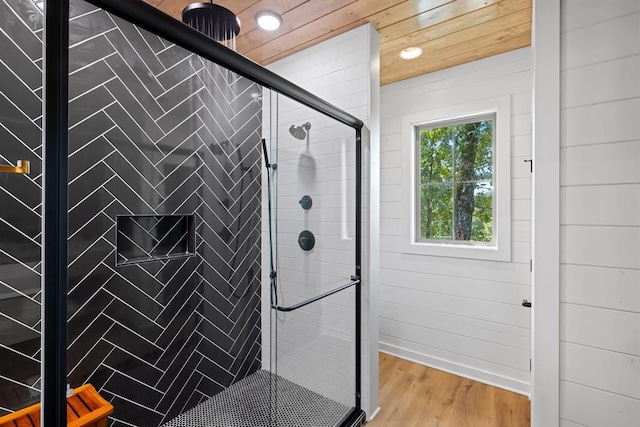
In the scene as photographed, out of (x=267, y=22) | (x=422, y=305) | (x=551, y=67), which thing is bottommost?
(x=422, y=305)

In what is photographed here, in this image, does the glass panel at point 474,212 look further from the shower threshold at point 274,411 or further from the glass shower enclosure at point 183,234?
the shower threshold at point 274,411

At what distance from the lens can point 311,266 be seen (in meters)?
1.81

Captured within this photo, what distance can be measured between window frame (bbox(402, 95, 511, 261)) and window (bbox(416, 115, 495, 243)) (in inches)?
1.3

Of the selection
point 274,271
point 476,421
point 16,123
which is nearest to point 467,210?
point 476,421

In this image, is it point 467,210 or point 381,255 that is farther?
point 381,255

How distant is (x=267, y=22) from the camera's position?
6.09 ft

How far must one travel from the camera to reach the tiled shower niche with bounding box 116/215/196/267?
168cm

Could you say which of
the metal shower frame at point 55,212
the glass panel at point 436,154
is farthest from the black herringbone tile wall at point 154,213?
the glass panel at point 436,154

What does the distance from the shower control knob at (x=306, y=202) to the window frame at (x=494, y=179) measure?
1240 millimetres

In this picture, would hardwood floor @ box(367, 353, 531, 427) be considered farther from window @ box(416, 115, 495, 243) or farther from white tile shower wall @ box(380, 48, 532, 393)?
window @ box(416, 115, 495, 243)

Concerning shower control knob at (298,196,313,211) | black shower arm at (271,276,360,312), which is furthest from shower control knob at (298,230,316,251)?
black shower arm at (271,276,360,312)

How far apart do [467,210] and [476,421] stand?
147cm

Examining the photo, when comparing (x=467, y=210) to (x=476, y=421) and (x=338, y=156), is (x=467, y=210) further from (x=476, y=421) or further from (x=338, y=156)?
(x=476, y=421)

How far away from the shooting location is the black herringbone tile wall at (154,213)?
1.51 metres
